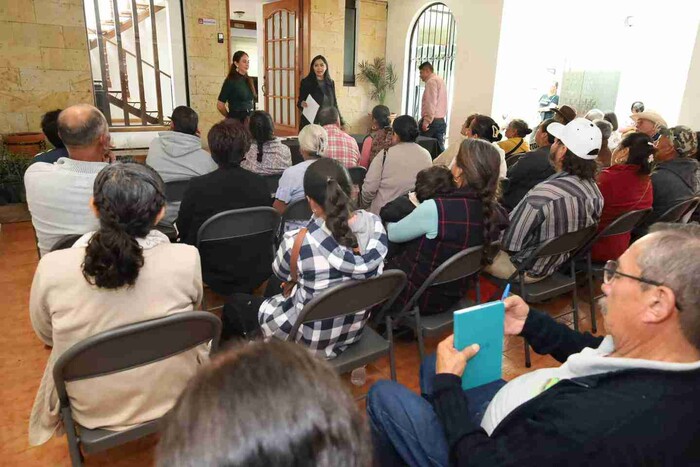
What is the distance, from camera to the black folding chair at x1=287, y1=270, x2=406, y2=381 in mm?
1479

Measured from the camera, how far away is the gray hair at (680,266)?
35.5 inches

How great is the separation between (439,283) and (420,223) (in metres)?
0.27

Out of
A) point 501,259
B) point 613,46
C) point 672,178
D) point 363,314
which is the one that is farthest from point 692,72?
point 363,314

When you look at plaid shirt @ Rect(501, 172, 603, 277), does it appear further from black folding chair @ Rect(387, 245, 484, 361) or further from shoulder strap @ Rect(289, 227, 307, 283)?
shoulder strap @ Rect(289, 227, 307, 283)

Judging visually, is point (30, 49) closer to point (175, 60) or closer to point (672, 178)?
point (175, 60)

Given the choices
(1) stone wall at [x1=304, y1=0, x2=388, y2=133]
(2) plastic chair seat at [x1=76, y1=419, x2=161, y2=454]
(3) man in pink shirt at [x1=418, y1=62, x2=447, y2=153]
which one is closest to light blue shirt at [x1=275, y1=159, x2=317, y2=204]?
(2) plastic chair seat at [x1=76, y1=419, x2=161, y2=454]

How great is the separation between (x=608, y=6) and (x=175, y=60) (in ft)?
20.1

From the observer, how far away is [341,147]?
380 cm

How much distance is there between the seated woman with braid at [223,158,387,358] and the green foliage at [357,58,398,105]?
7174 mm

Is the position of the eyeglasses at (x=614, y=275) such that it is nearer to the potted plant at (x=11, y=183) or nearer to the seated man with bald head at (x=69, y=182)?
the seated man with bald head at (x=69, y=182)

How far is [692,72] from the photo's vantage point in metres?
5.27

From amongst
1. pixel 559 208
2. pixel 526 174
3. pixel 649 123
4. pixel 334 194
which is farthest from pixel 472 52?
pixel 334 194

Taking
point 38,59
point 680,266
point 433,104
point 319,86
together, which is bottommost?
point 680,266

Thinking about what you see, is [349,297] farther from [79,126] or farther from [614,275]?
[79,126]
